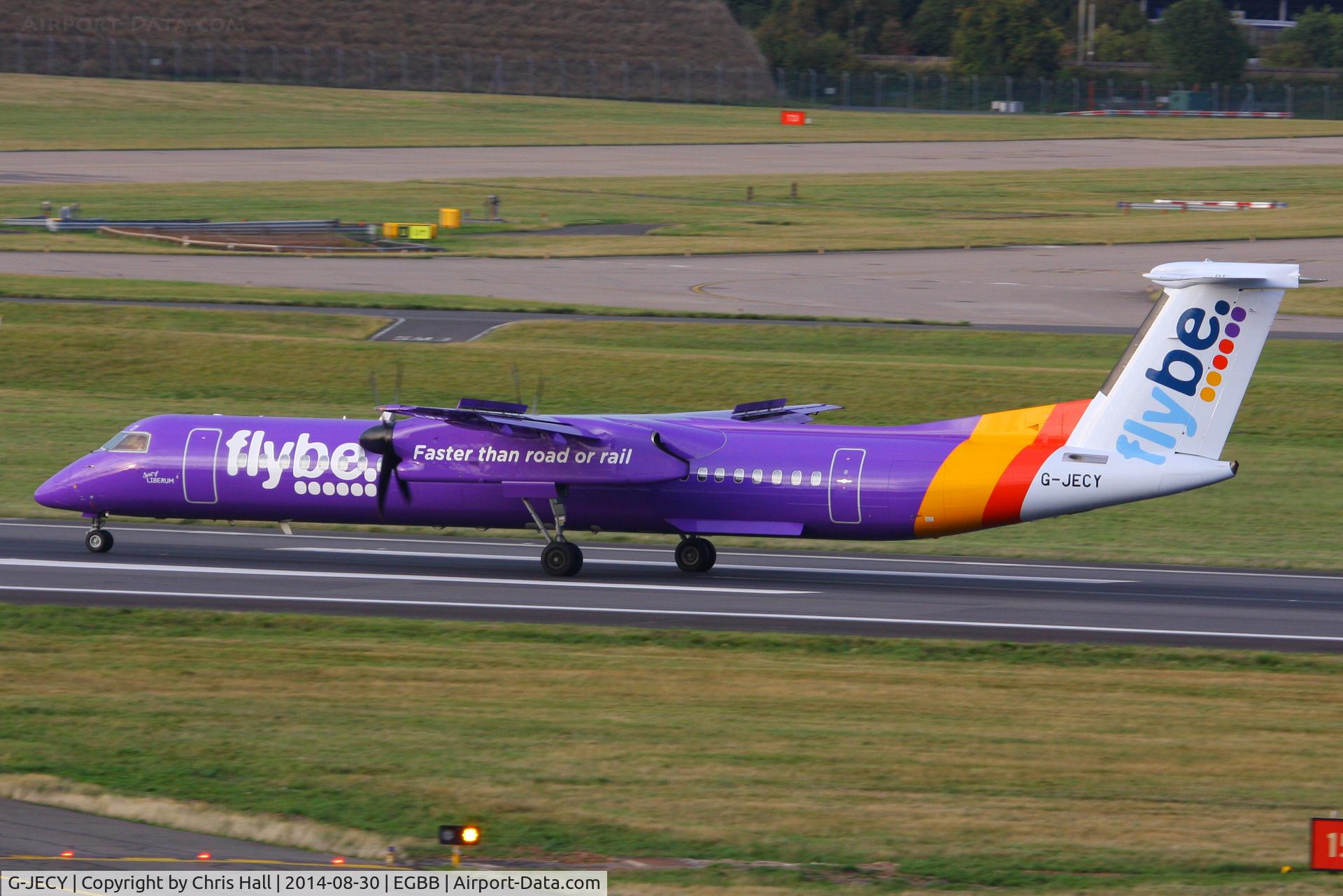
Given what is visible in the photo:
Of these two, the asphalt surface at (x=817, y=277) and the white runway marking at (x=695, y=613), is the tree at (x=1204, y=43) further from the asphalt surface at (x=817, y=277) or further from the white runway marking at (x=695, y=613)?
the white runway marking at (x=695, y=613)

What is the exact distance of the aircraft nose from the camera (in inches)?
1139

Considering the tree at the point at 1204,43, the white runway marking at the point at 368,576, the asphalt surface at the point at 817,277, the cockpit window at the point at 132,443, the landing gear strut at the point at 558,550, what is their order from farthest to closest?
1. the tree at the point at 1204,43
2. the asphalt surface at the point at 817,277
3. the cockpit window at the point at 132,443
4. the landing gear strut at the point at 558,550
5. the white runway marking at the point at 368,576

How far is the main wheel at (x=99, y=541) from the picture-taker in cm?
2898

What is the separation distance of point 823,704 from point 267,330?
34050mm

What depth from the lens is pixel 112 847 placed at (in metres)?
13.8

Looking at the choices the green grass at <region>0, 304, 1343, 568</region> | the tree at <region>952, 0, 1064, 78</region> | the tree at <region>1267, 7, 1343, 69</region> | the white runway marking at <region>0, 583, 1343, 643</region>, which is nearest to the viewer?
the white runway marking at <region>0, 583, 1343, 643</region>

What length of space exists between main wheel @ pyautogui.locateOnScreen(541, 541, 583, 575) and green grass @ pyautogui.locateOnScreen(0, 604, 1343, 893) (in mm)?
4181

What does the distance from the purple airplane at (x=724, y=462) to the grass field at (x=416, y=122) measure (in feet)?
275

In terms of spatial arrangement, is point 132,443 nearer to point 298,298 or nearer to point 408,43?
point 298,298

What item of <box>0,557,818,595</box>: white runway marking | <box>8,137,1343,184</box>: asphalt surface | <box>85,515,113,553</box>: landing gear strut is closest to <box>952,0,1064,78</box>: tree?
<box>8,137,1343,184</box>: asphalt surface

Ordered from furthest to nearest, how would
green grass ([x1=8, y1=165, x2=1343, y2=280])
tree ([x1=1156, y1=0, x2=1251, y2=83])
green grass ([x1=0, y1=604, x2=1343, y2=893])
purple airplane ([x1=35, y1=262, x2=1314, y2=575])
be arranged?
tree ([x1=1156, y1=0, x2=1251, y2=83]) → green grass ([x1=8, y1=165, x2=1343, y2=280]) → purple airplane ([x1=35, y1=262, x2=1314, y2=575]) → green grass ([x1=0, y1=604, x2=1343, y2=893])

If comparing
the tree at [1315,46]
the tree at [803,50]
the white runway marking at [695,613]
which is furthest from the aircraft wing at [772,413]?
the tree at [1315,46]

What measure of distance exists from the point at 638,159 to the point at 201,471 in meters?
79.8

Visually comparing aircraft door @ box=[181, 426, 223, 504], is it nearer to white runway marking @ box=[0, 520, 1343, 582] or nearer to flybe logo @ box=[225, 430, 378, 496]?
flybe logo @ box=[225, 430, 378, 496]
